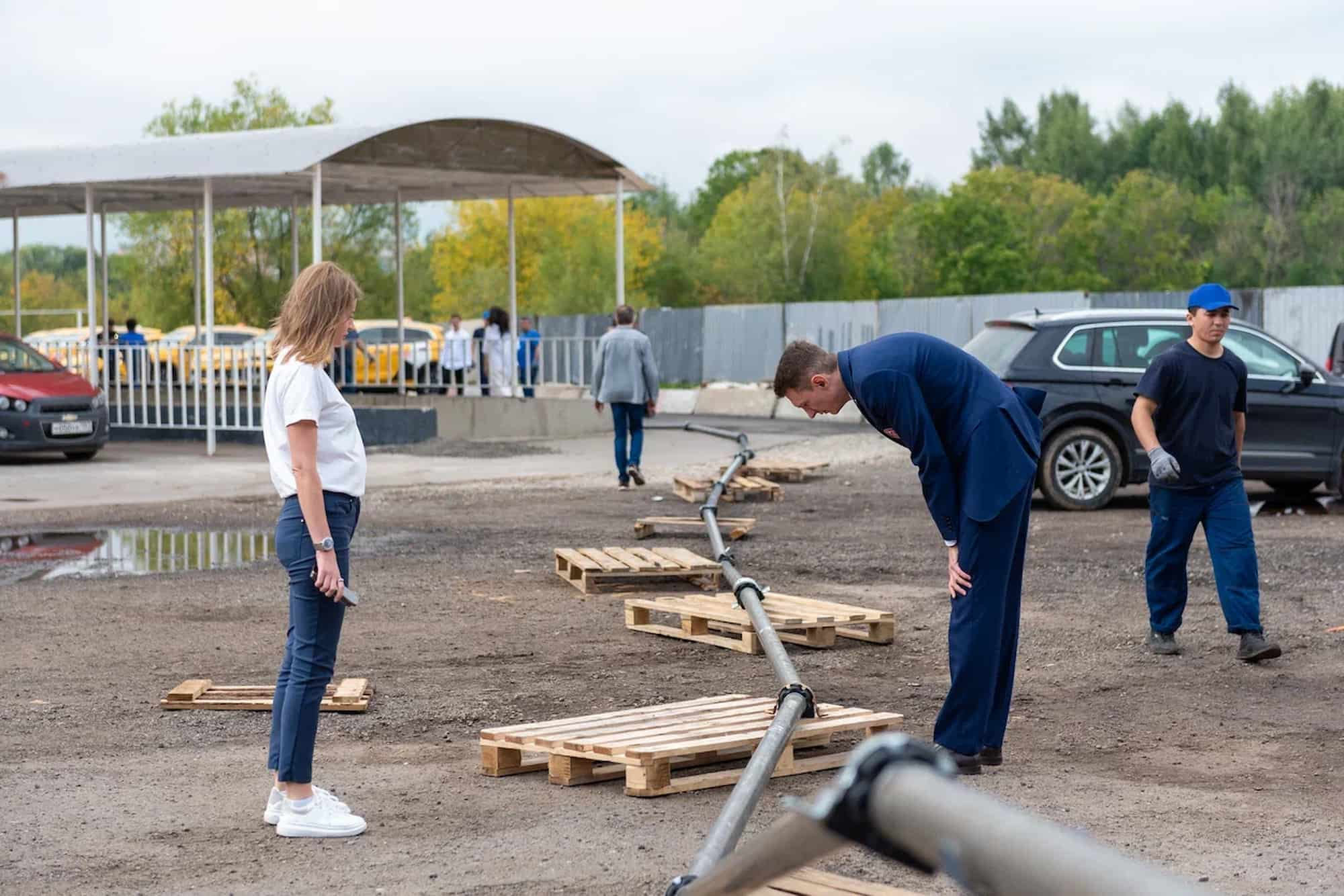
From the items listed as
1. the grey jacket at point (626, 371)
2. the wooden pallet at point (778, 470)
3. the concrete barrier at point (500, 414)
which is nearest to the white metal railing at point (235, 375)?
the concrete barrier at point (500, 414)

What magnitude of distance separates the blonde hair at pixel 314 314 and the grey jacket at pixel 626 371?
1164cm

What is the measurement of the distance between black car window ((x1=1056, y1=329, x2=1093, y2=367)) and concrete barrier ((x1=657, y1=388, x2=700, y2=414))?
64.0 feet

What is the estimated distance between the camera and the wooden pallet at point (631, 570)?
34.7 ft

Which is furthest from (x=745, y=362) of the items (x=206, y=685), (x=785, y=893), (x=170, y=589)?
(x=785, y=893)

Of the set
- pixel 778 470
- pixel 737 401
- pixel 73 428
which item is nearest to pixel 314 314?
pixel 778 470

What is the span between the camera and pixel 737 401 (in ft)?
110

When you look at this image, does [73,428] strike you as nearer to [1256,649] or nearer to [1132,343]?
[1132,343]

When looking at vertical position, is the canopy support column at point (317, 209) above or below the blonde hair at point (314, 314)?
above

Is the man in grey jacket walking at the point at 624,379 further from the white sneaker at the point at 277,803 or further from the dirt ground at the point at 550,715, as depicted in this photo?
the white sneaker at the point at 277,803

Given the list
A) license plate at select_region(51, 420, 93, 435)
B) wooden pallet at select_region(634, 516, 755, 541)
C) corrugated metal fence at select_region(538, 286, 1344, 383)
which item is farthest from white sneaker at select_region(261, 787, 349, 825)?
corrugated metal fence at select_region(538, 286, 1344, 383)

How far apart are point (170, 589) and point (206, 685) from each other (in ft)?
12.0

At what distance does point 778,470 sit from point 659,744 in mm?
12846

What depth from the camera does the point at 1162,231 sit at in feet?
216

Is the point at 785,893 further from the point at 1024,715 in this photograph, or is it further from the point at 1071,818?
the point at 1024,715
